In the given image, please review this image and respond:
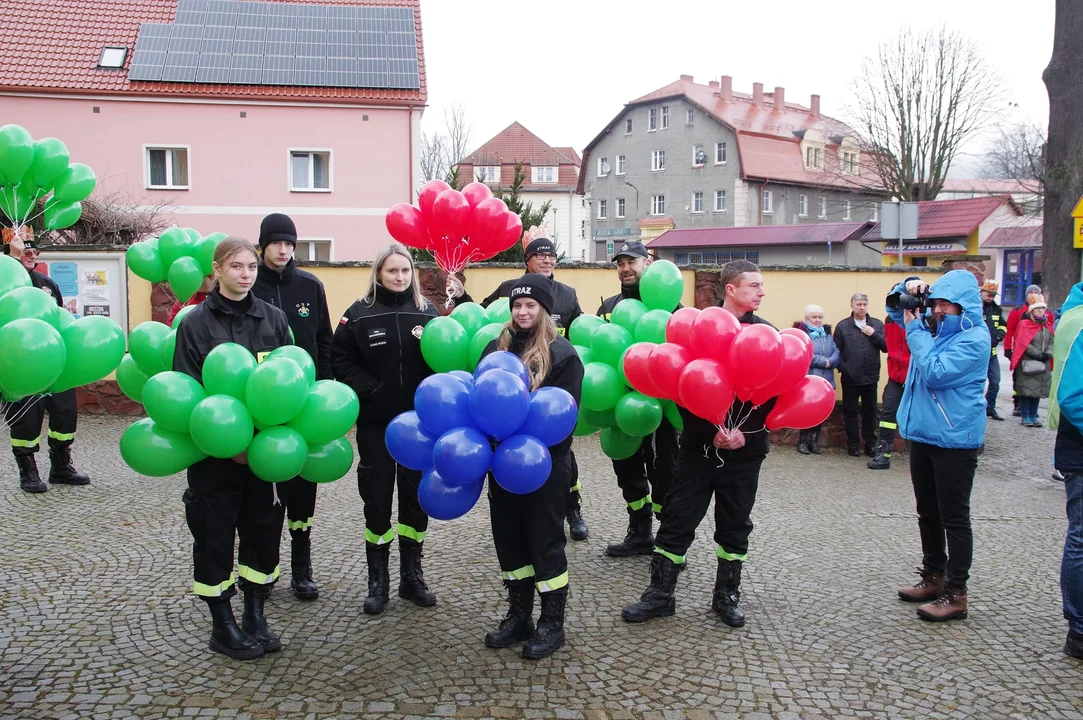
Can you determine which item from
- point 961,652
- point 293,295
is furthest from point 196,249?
point 961,652

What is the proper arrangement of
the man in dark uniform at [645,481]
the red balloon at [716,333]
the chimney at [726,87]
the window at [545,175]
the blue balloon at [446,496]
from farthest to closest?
1. the window at [545,175]
2. the chimney at [726,87]
3. the man in dark uniform at [645,481]
4. the red balloon at [716,333]
5. the blue balloon at [446,496]

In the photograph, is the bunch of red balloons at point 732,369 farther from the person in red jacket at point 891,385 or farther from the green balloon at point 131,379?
the person in red jacket at point 891,385

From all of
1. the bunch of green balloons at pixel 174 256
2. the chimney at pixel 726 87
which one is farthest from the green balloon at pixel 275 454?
the chimney at pixel 726 87

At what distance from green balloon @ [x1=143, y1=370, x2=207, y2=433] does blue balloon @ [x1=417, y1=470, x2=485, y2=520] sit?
1058mm

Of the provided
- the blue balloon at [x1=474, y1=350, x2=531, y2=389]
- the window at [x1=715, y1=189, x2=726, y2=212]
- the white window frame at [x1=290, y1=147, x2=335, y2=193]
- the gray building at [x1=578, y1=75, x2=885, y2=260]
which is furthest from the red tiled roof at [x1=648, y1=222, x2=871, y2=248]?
the blue balloon at [x1=474, y1=350, x2=531, y2=389]

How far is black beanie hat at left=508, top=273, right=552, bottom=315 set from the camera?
399 centimetres

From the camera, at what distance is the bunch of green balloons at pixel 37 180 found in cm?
641

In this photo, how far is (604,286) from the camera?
1027 centimetres

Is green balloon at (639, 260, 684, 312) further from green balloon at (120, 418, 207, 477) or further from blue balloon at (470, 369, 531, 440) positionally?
green balloon at (120, 418, 207, 477)

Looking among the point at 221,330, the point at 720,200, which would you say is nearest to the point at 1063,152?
the point at 221,330

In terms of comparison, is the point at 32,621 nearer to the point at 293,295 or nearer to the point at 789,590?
the point at 293,295

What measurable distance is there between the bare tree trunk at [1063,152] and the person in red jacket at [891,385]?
438 centimetres

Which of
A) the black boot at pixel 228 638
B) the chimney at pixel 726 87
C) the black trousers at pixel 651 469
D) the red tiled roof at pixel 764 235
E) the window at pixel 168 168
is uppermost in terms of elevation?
the chimney at pixel 726 87

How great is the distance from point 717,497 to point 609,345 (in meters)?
1.10
